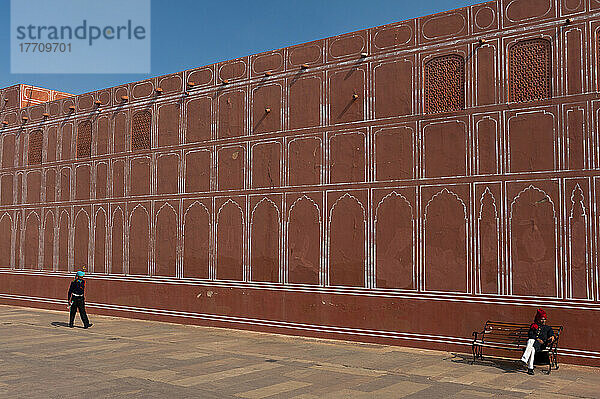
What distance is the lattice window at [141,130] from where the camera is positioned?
721 inches

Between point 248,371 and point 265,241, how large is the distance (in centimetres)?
540

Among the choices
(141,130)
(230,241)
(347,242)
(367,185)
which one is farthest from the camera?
(141,130)

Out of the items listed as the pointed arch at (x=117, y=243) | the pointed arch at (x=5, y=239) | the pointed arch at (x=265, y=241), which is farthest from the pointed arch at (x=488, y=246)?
the pointed arch at (x=5, y=239)

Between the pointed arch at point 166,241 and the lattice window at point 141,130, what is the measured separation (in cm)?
213

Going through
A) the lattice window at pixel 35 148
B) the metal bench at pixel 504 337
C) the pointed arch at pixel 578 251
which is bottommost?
the metal bench at pixel 504 337

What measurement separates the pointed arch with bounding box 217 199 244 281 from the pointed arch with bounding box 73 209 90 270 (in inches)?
220

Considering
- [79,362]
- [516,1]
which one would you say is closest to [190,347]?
[79,362]

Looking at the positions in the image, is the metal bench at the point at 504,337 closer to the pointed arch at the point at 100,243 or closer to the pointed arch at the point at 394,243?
the pointed arch at the point at 394,243

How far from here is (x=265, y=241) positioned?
15180mm

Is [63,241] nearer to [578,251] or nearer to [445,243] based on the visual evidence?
[445,243]

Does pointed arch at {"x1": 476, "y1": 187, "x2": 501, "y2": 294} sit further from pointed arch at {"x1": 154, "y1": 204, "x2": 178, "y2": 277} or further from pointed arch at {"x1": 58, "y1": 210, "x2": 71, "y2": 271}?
pointed arch at {"x1": 58, "y1": 210, "x2": 71, "y2": 271}

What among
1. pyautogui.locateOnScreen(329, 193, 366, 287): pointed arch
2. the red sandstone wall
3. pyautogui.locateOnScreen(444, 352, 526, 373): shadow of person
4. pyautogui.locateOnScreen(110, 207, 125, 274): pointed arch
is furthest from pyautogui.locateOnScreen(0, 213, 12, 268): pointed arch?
pyautogui.locateOnScreen(444, 352, 526, 373): shadow of person

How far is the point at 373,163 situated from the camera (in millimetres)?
13422

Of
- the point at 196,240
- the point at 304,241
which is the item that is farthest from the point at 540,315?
the point at 196,240
